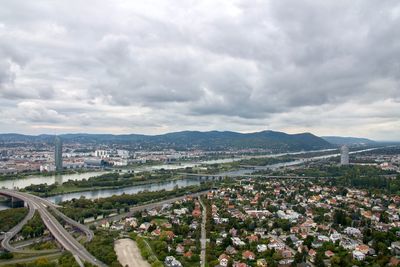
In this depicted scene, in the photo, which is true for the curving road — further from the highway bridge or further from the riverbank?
the riverbank

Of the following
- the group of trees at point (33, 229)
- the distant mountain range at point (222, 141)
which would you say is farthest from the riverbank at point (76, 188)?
the distant mountain range at point (222, 141)

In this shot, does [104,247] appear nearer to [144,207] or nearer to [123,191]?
[144,207]

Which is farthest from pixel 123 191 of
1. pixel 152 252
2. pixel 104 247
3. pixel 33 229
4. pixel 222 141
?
pixel 222 141

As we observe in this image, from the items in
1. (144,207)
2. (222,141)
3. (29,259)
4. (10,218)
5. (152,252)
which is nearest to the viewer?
(29,259)

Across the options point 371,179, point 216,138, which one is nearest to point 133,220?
point 371,179

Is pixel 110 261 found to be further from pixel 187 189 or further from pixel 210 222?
pixel 187 189

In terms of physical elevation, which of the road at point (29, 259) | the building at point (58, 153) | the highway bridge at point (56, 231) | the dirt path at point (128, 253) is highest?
the building at point (58, 153)

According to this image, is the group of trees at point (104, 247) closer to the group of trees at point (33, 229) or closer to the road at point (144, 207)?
the group of trees at point (33, 229)

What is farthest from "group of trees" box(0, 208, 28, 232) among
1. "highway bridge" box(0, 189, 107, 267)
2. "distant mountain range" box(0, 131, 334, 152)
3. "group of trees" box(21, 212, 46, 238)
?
"distant mountain range" box(0, 131, 334, 152)
